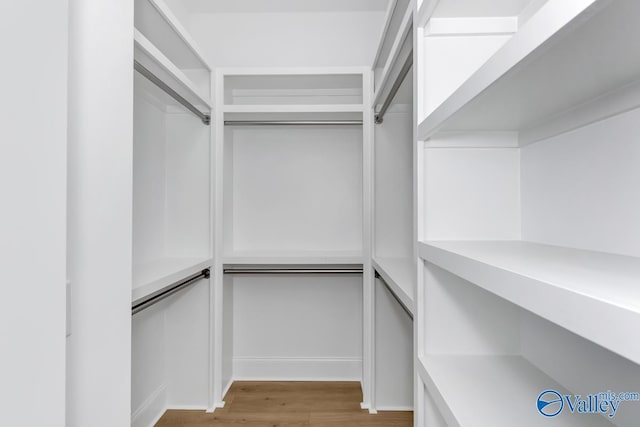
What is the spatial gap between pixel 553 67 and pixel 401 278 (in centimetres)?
100

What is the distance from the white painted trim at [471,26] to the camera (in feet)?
2.98

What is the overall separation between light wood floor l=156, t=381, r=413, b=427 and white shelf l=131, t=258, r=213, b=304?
77 cm

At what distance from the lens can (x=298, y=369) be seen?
230cm

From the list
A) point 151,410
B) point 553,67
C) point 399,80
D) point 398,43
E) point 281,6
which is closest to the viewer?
point 553,67

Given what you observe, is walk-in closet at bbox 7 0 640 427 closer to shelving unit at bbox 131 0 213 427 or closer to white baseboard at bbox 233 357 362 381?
shelving unit at bbox 131 0 213 427

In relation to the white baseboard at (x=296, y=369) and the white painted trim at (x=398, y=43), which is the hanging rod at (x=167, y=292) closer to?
the white baseboard at (x=296, y=369)

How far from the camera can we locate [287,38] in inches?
90.0

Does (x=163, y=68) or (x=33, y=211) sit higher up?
(x=163, y=68)

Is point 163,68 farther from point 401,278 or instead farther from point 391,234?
point 391,234

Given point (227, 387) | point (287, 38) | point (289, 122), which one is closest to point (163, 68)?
point (289, 122)

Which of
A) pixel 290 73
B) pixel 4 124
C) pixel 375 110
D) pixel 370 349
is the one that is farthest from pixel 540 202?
pixel 290 73

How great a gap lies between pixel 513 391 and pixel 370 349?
4.13ft

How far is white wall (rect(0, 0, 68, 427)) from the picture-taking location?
48 cm

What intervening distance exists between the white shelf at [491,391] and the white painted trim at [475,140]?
1.70ft
